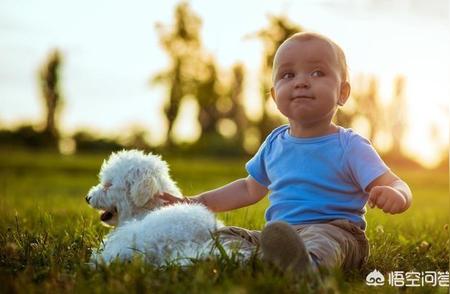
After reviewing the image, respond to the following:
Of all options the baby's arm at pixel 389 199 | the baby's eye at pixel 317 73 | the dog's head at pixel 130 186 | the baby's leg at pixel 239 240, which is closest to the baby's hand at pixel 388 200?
the baby's arm at pixel 389 199

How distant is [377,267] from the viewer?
3799mm

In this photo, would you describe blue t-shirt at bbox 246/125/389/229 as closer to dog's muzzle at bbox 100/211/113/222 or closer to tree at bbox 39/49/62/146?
dog's muzzle at bbox 100/211/113/222

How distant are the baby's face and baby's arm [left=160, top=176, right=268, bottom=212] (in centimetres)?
70

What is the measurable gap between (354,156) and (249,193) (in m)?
0.85

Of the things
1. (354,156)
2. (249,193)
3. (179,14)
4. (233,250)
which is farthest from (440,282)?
(179,14)

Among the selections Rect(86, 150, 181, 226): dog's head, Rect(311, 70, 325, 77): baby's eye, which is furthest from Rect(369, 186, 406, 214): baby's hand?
Rect(86, 150, 181, 226): dog's head

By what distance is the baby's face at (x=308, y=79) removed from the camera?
366 centimetres

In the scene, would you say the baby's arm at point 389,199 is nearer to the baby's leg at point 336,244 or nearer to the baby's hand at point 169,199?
the baby's leg at point 336,244

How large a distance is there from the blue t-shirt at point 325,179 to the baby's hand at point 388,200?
1.22 feet

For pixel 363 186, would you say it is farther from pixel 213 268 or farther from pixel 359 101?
pixel 359 101

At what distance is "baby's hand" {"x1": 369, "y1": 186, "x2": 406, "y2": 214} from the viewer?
10.5 feet

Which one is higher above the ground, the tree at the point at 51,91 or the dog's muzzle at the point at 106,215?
the dog's muzzle at the point at 106,215

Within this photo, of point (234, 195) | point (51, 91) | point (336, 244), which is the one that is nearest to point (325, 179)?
point (336, 244)

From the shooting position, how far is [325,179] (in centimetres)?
373
